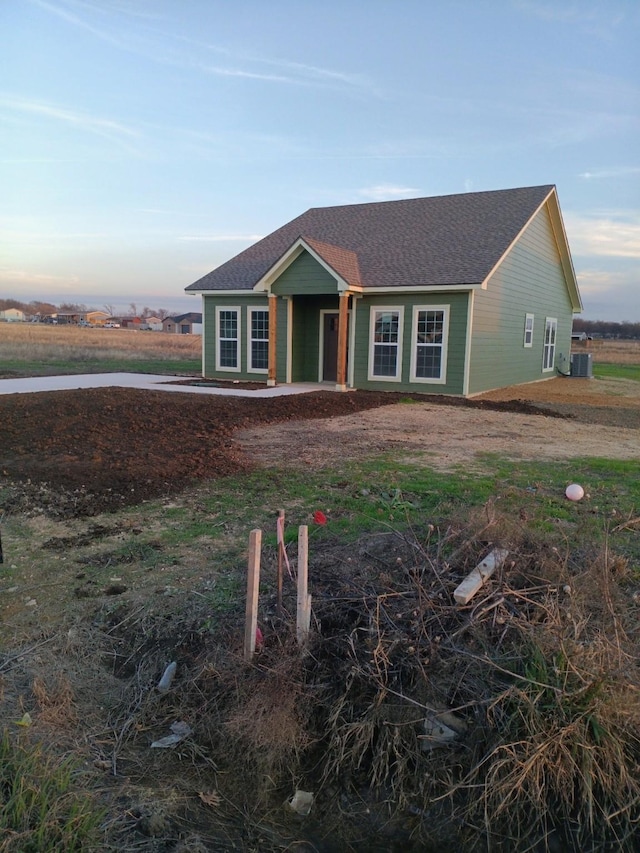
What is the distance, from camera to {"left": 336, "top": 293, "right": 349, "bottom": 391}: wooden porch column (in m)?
15.2

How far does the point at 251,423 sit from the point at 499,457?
4294 millimetres

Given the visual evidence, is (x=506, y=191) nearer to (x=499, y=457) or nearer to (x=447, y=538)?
(x=499, y=457)

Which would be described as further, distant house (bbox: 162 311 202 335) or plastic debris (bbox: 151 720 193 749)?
distant house (bbox: 162 311 202 335)

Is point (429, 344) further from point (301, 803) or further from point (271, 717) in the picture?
point (301, 803)

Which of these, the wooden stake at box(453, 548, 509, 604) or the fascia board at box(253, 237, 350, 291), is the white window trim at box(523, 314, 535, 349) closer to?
the fascia board at box(253, 237, 350, 291)

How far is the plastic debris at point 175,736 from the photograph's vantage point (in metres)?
2.90

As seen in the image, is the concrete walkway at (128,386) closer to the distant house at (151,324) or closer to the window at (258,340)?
the window at (258,340)

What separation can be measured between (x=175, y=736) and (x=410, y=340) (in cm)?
1381

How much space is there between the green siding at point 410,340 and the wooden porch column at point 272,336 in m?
2.24

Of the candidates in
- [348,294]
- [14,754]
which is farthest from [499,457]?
[348,294]

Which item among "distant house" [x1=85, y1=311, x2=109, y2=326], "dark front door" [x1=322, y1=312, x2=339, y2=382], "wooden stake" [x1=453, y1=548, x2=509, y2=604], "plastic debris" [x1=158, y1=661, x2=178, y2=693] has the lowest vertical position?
"plastic debris" [x1=158, y1=661, x2=178, y2=693]

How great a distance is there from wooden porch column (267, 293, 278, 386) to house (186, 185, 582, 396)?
0.03 m

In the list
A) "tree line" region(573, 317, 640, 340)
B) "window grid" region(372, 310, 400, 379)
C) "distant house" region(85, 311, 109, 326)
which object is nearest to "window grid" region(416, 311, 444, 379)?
"window grid" region(372, 310, 400, 379)

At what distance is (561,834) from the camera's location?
250 centimetres
